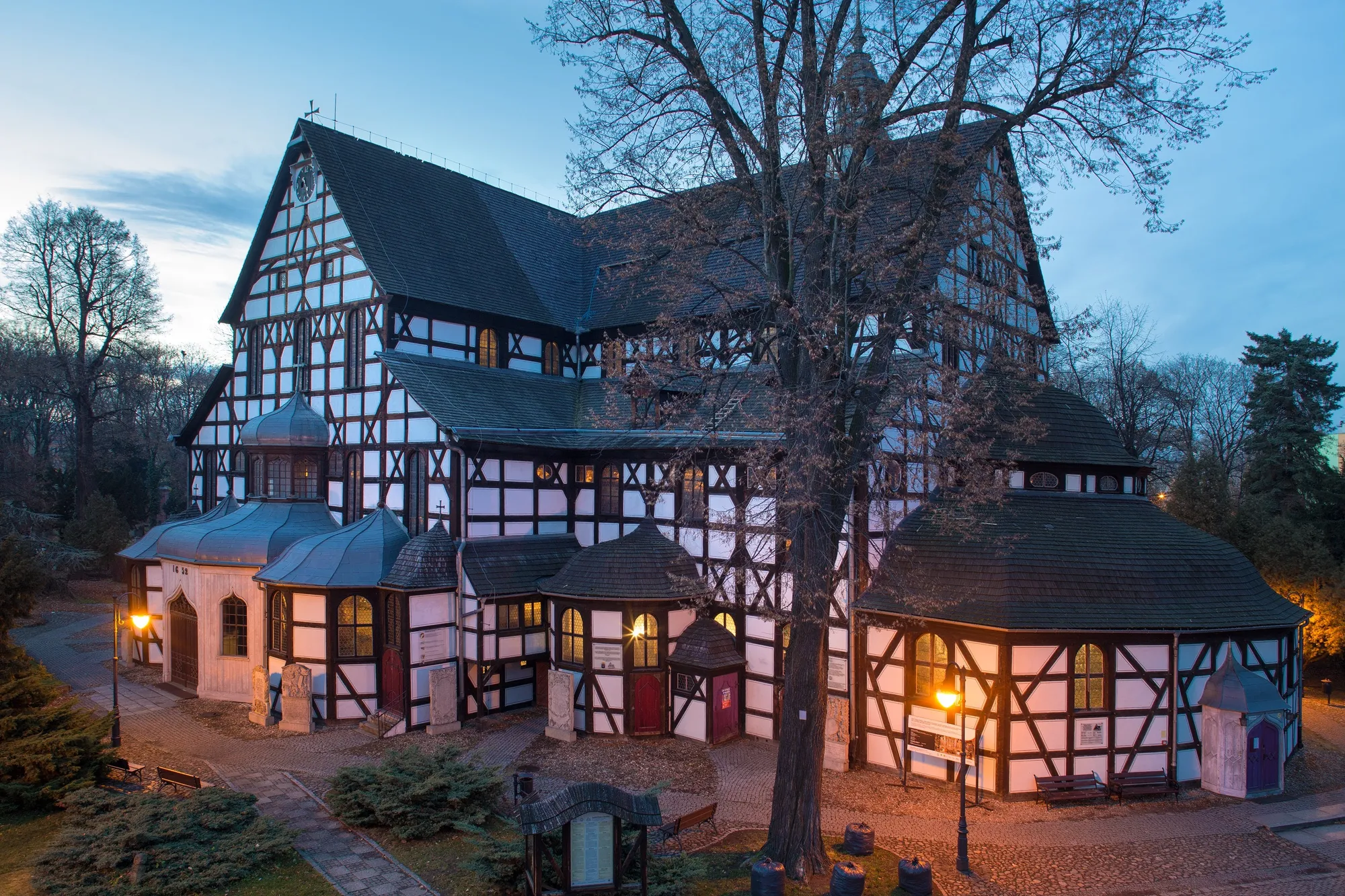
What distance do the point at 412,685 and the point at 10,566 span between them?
7.64m

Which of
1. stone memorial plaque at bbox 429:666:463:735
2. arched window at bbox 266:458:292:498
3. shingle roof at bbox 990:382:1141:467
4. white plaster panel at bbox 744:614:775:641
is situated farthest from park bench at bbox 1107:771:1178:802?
arched window at bbox 266:458:292:498

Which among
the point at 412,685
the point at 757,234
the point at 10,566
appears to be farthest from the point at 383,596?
the point at 757,234

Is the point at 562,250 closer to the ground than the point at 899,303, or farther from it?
farther from it

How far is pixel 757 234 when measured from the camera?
12.2m

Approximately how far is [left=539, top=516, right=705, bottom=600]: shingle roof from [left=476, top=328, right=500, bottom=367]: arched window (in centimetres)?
656

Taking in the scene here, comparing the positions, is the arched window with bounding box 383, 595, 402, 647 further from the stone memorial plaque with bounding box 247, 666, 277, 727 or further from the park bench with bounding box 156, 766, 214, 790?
the park bench with bounding box 156, 766, 214, 790

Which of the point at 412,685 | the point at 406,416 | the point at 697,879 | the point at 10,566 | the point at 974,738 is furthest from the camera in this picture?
the point at 406,416

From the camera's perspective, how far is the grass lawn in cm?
1034

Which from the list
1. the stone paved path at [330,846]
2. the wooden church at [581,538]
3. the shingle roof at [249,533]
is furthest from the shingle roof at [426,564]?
the stone paved path at [330,846]

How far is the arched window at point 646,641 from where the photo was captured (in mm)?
18031

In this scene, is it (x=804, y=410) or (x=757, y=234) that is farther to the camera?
(x=757, y=234)

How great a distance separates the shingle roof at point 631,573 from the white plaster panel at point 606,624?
0.57 meters

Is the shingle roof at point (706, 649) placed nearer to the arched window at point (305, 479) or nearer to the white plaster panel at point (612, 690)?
the white plaster panel at point (612, 690)

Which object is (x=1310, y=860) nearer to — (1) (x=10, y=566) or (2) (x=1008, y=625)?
(2) (x=1008, y=625)
